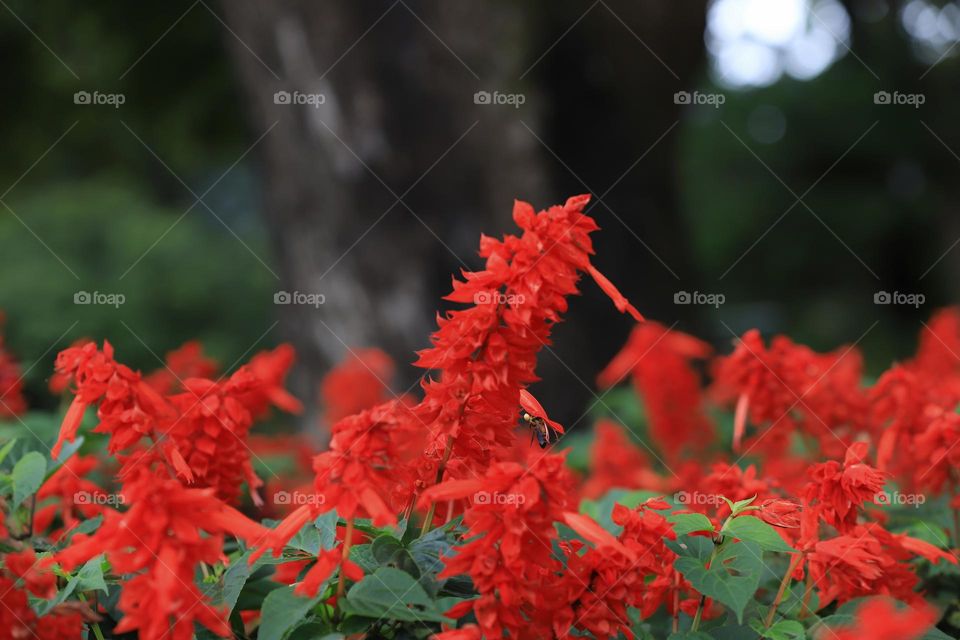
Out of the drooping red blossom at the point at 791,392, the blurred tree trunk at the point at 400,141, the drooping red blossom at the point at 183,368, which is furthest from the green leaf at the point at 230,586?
the blurred tree trunk at the point at 400,141

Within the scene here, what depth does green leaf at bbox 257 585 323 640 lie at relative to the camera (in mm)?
1208

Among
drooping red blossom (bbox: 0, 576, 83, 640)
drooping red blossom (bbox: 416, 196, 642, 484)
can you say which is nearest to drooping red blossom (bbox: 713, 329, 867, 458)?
drooping red blossom (bbox: 416, 196, 642, 484)

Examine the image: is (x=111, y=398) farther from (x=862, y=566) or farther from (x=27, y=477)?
(x=862, y=566)

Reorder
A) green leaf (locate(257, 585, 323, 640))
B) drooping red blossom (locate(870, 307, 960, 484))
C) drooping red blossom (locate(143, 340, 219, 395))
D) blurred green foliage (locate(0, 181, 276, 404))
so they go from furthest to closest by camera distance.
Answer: blurred green foliage (locate(0, 181, 276, 404)), drooping red blossom (locate(143, 340, 219, 395)), drooping red blossom (locate(870, 307, 960, 484)), green leaf (locate(257, 585, 323, 640))

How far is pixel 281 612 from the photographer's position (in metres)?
1.23

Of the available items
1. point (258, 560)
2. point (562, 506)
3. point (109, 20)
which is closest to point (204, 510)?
point (258, 560)

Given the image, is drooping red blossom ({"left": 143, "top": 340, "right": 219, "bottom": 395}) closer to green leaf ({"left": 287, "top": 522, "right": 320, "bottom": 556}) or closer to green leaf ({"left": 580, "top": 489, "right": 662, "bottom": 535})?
green leaf ({"left": 580, "top": 489, "right": 662, "bottom": 535})

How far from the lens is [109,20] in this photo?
9.26 metres

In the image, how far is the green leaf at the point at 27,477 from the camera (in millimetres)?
1667

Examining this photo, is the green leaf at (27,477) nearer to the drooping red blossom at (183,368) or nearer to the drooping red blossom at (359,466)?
the drooping red blossom at (359,466)

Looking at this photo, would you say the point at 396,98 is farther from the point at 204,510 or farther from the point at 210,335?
the point at 210,335

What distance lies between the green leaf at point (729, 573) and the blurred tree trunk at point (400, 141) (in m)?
3.93

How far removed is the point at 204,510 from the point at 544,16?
15.8 feet

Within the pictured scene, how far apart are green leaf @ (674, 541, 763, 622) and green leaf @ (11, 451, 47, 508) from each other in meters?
1.14
